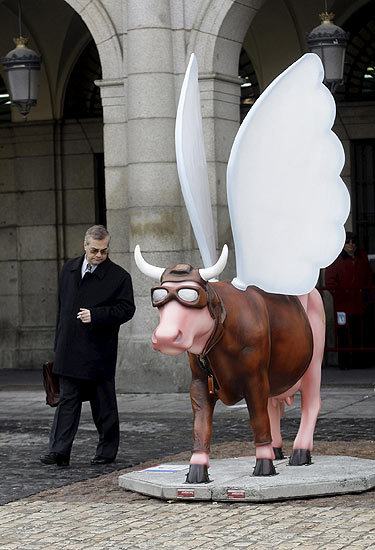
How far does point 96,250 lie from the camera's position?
1091 cm

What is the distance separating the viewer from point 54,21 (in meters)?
20.2

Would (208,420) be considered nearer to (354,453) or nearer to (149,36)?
(354,453)

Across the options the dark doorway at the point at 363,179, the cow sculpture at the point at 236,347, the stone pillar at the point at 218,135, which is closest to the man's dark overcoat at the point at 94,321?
the cow sculpture at the point at 236,347

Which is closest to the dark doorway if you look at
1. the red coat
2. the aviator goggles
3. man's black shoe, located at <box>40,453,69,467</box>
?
the red coat

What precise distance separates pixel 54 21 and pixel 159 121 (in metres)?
4.87

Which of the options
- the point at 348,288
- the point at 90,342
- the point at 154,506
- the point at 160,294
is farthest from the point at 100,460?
the point at 348,288

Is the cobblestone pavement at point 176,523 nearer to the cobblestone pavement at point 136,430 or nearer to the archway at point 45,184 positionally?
the cobblestone pavement at point 136,430

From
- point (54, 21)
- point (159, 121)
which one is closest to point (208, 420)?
point (159, 121)

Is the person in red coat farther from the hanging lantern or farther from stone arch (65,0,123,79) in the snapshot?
the hanging lantern

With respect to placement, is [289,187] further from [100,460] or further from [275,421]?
[100,460]

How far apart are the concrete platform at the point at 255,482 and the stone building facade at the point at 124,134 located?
232 inches

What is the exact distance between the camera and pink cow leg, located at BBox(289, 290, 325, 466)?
32.4 feet

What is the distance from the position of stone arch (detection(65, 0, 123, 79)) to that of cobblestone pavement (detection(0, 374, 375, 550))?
14.1ft

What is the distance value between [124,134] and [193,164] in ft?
22.8
